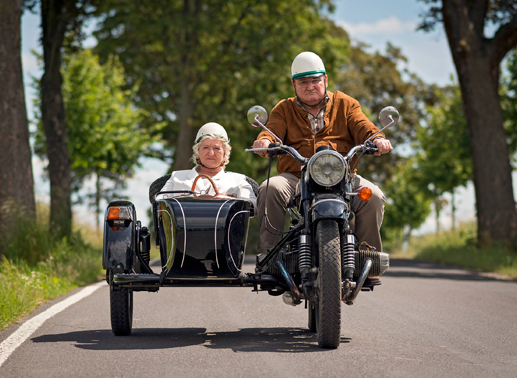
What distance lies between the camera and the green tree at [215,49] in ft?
87.4

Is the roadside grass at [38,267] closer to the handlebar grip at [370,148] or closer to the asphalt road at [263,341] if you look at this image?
the asphalt road at [263,341]

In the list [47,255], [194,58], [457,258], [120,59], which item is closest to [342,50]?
[194,58]

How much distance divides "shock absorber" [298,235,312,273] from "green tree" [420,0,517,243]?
1415cm

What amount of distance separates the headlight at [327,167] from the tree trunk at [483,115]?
14.1 metres

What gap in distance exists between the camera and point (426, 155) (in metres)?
34.2

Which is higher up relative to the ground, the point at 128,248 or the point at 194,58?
the point at 194,58

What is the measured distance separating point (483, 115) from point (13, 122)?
38.1 ft

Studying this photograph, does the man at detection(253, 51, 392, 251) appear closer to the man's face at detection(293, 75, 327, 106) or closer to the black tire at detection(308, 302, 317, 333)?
the man's face at detection(293, 75, 327, 106)

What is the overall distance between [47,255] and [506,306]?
6962mm

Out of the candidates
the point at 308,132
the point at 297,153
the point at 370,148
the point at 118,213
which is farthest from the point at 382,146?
the point at 118,213

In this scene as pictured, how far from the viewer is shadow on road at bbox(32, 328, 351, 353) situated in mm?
5434

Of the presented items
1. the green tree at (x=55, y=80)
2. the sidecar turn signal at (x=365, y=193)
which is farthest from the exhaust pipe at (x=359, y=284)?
the green tree at (x=55, y=80)

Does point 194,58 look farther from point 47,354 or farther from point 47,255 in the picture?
point 47,354

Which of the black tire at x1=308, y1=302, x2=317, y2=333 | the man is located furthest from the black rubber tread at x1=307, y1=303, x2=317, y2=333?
the man
